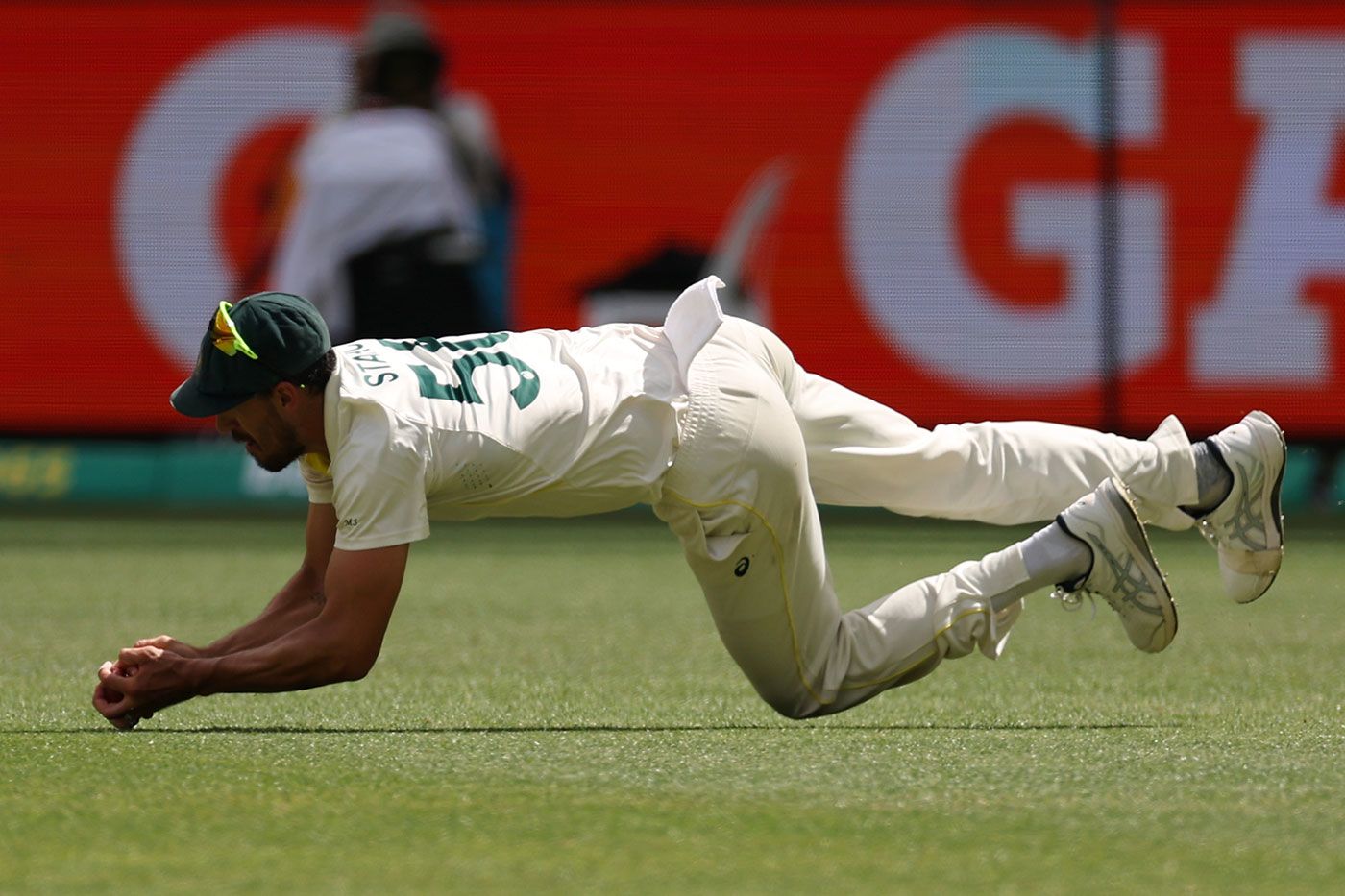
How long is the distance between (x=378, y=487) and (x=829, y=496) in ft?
4.33

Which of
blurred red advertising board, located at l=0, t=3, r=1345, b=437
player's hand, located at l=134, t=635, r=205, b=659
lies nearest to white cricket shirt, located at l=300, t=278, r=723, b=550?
A: player's hand, located at l=134, t=635, r=205, b=659

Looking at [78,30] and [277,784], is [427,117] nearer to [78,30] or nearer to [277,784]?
[78,30]

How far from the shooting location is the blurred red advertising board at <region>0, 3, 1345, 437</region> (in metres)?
12.7

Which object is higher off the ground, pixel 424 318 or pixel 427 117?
pixel 427 117

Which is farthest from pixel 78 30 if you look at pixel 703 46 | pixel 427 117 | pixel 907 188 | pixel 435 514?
pixel 435 514

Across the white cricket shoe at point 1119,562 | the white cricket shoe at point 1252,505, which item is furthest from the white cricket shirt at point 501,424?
the white cricket shoe at point 1252,505

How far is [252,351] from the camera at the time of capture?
13.9 feet

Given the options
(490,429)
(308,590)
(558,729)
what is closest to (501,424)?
(490,429)

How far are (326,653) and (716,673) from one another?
201 centimetres

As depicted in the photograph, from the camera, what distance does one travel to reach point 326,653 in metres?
4.23

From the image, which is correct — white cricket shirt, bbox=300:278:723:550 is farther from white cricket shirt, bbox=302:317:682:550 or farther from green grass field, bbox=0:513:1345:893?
green grass field, bbox=0:513:1345:893

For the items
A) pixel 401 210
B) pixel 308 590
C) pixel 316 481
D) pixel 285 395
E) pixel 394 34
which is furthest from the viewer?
pixel 394 34

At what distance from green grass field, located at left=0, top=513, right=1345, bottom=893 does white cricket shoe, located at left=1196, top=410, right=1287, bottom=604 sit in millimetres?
376

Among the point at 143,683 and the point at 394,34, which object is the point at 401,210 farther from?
the point at 143,683
